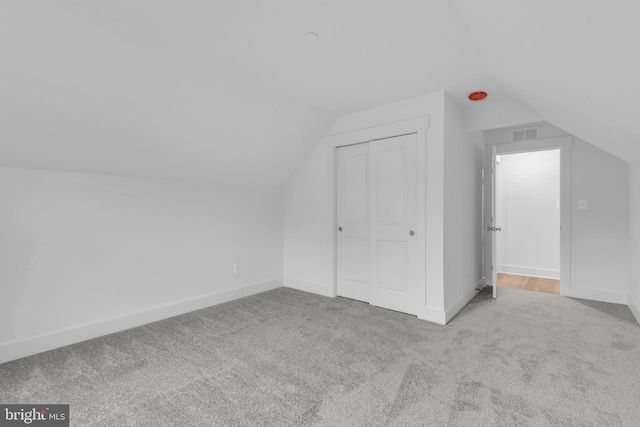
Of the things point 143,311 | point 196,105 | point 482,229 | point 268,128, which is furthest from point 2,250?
point 482,229

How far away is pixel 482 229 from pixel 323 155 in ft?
8.37

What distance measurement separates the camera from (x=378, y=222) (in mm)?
Answer: 3482

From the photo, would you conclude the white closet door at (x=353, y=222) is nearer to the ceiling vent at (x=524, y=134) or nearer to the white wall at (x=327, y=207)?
the white wall at (x=327, y=207)

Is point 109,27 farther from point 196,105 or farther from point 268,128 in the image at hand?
point 268,128

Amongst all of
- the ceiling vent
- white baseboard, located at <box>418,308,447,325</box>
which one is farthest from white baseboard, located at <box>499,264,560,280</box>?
white baseboard, located at <box>418,308,447,325</box>

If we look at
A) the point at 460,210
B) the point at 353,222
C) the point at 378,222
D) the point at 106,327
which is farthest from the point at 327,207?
the point at 106,327

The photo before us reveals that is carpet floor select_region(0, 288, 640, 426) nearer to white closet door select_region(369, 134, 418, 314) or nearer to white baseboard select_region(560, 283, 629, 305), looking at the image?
white closet door select_region(369, 134, 418, 314)

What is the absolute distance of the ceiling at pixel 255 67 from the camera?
4.92 ft

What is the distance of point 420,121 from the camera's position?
308 cm

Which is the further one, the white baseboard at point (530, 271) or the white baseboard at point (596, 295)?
the white baseboard at point (530, 271)

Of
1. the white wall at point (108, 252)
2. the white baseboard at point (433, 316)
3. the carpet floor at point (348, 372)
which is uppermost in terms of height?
the white wall at point (108, 252)

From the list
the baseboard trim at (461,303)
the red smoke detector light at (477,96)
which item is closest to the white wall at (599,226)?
the baseboard trim at (461,303)

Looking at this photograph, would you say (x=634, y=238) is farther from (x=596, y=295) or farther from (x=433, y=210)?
(x=433, y=210)

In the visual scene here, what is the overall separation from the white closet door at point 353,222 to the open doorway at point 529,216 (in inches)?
98.2
